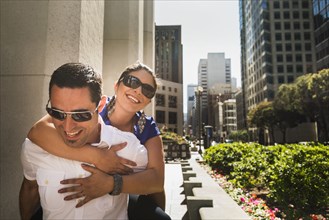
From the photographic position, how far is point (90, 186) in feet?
6.27

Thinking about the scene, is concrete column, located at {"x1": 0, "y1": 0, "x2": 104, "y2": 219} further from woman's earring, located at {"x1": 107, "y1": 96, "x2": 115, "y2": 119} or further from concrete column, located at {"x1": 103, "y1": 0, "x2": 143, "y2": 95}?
concrete column, located at {"x1": 103, "y1": 0, "x2": 143, "y2": 95}

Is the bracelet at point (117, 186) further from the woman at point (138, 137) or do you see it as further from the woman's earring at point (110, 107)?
the woman's earring at point (110, 107)

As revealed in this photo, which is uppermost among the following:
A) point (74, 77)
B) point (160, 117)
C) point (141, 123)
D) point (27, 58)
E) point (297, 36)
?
point (297, 36)

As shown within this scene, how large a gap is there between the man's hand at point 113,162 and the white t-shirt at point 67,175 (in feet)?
0.12

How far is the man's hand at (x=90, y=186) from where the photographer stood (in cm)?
188

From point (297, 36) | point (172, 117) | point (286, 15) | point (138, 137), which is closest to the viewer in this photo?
point (138, 137)

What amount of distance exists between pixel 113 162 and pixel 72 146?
30 centimetres

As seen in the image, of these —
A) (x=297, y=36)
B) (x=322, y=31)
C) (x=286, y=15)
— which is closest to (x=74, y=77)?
(x=322, y=31)

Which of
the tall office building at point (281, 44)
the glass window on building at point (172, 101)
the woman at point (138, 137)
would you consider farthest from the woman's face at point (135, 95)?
the glass window on building at point (172, 101)

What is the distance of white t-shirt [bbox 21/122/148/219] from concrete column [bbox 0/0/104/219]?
173 cm

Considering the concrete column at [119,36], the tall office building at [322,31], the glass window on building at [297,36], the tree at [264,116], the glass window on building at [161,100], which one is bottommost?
the concrete column at [119,36]

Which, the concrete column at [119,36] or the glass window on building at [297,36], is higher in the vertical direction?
the glass window on building at [297,36]

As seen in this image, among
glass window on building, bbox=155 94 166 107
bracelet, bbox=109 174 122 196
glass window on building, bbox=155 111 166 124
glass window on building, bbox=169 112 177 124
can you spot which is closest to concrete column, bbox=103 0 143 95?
bracelet, bbox=109 174 122 196

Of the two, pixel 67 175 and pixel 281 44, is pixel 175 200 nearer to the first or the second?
pixel 67 175
